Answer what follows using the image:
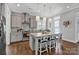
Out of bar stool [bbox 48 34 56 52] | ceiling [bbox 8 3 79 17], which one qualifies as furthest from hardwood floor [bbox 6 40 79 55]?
ceiling [bbox 8 3 79 17]

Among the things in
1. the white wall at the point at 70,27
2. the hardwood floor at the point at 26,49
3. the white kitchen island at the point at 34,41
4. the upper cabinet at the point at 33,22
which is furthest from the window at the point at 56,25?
the upper cabinet at the point at 33,22

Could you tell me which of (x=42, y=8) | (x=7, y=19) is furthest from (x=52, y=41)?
(x=7, y=19)

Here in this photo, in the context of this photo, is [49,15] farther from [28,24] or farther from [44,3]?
[28,24]

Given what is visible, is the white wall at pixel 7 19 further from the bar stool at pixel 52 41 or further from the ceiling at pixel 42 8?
the bar stool at pixel 52 41

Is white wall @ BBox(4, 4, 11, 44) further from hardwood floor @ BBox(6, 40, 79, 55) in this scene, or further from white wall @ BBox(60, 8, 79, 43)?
white wall @ BBox(60, 8, 79, 43)

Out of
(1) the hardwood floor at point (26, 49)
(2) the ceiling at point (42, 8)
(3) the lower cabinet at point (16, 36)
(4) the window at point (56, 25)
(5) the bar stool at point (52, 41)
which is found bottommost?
(1) the hardwood floor at point (26, 49)

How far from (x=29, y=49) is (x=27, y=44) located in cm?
10

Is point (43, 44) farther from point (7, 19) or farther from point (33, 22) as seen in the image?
point (7, 19)

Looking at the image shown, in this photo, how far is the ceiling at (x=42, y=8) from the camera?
155cm

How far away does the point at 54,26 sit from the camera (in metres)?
1.63

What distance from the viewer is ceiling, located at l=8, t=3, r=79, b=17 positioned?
61.2 inches
